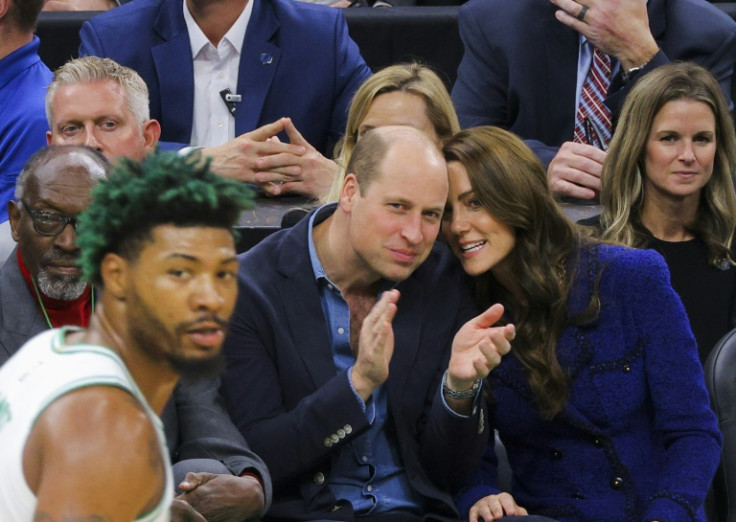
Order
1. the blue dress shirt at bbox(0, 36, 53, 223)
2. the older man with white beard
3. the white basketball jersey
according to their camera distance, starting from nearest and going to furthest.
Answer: the white basketball jersey → the older man with white beard → the blue dress shirt at bbox(0, 36, 53, 223)

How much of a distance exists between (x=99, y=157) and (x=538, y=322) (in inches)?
40.2

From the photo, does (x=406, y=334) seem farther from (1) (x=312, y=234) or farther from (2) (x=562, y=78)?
(2) (x=562, y=78)

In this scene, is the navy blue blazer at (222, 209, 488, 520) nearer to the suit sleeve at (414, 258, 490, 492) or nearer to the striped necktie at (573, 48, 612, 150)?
the suit sleeve at (414, 258, 490, 492)

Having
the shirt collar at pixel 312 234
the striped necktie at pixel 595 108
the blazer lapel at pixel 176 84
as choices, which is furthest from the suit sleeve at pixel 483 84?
the shirt collar at pixel 312 234

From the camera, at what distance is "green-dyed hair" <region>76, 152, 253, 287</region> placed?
1624 mm

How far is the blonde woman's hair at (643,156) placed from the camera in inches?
139

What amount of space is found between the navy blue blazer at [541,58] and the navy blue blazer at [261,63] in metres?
0.38

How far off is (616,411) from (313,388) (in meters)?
0.67

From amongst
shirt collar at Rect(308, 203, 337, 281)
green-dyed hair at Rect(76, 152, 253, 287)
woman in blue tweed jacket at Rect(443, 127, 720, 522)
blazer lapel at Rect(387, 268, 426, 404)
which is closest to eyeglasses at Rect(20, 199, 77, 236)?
shirt collar at Rect(308, 203, 337, 281)

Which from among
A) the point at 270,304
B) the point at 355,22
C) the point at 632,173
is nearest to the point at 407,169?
the point at 270,304

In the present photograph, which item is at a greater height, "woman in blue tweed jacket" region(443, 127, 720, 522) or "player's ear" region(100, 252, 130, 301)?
"player's ear" region(100, 252, 130, 301)

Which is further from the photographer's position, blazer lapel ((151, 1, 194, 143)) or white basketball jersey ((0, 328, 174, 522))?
blazer lapel ((151, 1, 194, 143))

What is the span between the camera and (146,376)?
1.66 m

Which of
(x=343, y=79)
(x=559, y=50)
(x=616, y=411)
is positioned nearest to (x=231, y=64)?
(x=343, y=79)
